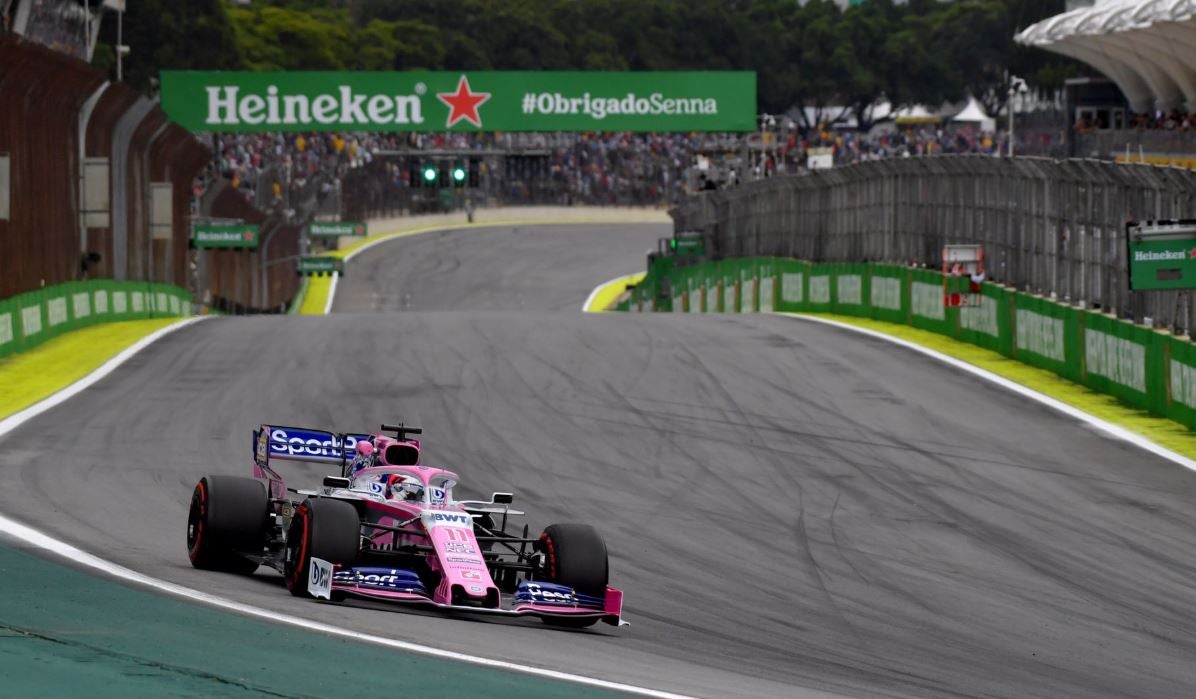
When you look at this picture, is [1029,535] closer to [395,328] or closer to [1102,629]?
[1102,629]

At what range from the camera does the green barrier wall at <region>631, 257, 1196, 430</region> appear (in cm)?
1773

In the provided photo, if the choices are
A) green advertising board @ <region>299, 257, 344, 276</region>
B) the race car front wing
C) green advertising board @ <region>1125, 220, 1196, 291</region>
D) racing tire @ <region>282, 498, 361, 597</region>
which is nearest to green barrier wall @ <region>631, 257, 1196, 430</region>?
green advertising board @ <region>1125, 220, 1196, 291</region>

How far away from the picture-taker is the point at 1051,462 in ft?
50.9

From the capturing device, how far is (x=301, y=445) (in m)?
10.6

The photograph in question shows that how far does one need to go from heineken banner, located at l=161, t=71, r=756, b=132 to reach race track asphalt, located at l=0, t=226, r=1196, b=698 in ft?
110

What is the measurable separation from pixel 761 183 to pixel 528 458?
86.1 feet

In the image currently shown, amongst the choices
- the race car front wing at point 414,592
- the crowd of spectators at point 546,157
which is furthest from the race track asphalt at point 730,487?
the crowd of spectators at point 546,157

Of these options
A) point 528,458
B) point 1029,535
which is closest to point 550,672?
point 1029,535

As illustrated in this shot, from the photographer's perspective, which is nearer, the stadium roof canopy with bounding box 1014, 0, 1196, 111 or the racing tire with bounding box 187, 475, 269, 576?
the racing tire with bounding box 187, 475, 269, 576

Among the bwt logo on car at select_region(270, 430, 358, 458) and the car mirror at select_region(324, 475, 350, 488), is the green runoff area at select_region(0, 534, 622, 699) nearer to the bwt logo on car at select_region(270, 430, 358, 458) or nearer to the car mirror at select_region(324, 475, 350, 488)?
the car mirror at select_region(324, 475, 350, 488)

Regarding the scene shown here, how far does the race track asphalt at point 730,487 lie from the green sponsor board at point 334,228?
33.7 meters

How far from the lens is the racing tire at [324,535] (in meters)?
9.04

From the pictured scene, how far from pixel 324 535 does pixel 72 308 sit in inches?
678

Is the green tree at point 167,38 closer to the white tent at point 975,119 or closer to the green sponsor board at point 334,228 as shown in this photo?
the green sponsor board at point 334,228
